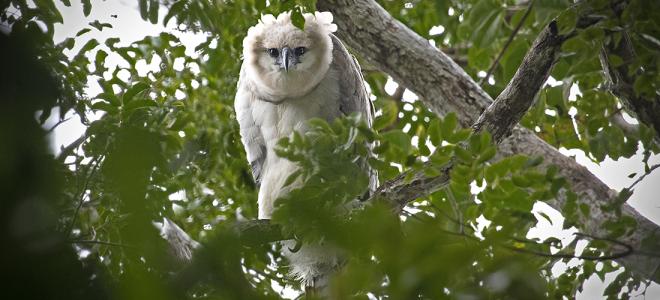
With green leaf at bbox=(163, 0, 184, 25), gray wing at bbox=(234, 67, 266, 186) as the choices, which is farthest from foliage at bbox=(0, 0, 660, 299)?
gray wing at bbox=(234, 67, 266, 186)

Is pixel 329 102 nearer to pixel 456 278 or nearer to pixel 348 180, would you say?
pixel 348 180

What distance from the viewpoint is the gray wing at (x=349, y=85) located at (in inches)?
153

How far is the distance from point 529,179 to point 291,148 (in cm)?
66

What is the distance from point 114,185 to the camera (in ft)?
1.67

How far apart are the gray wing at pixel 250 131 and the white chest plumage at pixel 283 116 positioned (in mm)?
26

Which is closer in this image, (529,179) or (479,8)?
(529,179)

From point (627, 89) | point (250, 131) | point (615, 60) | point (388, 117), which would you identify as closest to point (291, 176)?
point (388, 117)

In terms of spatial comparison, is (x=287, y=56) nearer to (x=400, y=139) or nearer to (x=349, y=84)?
(x=349, y=84)

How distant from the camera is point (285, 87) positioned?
13.1ft

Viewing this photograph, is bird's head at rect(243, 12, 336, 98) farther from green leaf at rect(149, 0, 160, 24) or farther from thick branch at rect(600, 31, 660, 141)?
green leaf at rect(149, 0, 160, 24)

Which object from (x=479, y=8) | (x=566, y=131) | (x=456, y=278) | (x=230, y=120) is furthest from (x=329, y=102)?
(x=456, y=278)

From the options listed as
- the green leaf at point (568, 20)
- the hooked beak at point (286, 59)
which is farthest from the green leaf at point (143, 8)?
the hooked beak at point (286, 59)

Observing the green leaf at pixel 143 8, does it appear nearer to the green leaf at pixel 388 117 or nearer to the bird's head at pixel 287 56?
the green leaf at pixel 388 117

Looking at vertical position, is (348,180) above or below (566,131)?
above
